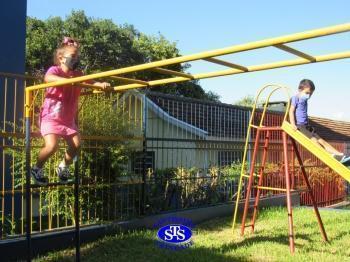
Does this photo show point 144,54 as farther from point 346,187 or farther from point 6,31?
point 6,31

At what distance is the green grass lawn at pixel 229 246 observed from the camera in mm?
5543

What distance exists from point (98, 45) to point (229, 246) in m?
22.5

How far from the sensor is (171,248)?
594 centimetres

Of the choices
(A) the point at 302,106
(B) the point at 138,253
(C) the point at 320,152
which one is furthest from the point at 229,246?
(A) the point at 302,106

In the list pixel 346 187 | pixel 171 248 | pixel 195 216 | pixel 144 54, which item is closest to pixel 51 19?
pixel 144 54

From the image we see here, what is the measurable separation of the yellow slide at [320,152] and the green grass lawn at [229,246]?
3.57 ft

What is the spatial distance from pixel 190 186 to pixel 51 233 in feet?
11.0

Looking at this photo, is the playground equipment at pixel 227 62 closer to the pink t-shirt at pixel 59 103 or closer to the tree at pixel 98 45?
the pink t-shirt at pixel 59 103

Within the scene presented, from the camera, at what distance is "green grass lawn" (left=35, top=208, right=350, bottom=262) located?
554cm

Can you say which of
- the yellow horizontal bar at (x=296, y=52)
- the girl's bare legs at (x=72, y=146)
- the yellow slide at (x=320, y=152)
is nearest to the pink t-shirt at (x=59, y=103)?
the girl's bare legs at (x=72, y=146)

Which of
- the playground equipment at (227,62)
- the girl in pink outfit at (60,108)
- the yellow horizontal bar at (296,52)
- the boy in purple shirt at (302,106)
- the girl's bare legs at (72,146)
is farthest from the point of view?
the boy in purple shirt at (302,106)

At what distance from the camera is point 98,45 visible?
27031mm

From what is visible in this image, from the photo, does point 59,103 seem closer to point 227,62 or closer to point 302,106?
point 227,62

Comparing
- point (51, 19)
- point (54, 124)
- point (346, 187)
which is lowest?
point (346, 187)
